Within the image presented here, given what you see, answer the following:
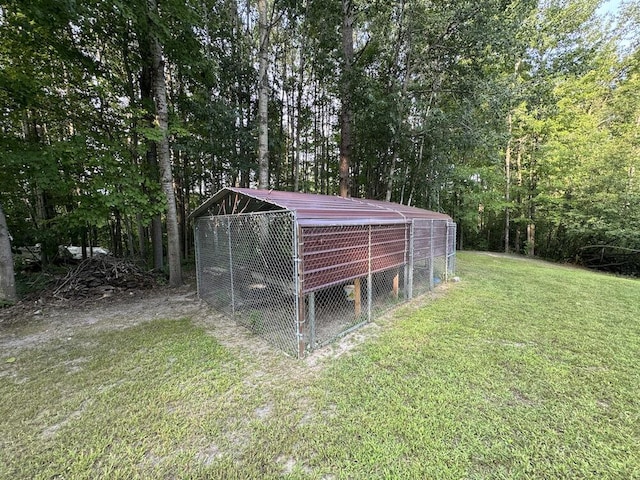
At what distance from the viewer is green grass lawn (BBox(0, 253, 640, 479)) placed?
176cm

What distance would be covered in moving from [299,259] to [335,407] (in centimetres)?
150

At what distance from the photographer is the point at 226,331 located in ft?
13.2

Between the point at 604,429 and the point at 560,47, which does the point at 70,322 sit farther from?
the point at 560,47

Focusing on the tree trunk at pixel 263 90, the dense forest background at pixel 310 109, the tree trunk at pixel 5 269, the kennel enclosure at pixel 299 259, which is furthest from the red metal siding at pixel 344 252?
the tree trunk at pixel 5 269

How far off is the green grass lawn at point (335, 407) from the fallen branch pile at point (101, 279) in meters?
2.53

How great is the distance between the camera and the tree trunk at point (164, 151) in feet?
19.8

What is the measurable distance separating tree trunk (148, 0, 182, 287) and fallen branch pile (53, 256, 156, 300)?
769 mm

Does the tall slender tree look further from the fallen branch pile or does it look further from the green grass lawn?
the green grass lawn

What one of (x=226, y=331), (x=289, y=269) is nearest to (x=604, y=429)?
(x=289, y=269)

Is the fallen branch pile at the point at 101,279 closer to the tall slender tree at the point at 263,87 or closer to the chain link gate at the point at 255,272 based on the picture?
the chain link gate at the point at 255,272

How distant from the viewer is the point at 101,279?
608cm

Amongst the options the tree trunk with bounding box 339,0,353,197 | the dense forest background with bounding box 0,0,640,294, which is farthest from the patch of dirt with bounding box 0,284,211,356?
the tree trunk with bounding box 339,0,353,197

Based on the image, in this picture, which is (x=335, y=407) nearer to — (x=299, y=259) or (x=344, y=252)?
(x=299, y=259)

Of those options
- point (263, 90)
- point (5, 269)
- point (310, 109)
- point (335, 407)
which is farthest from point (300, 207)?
point (310, 109)
